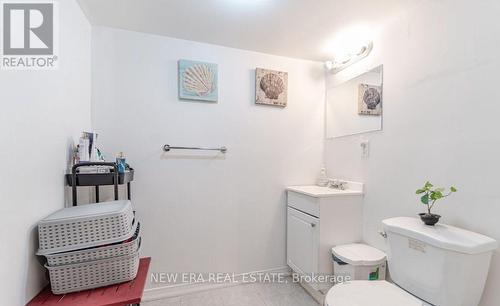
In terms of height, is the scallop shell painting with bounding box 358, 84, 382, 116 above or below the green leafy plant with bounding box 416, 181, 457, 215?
above

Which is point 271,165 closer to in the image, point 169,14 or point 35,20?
point 169,14

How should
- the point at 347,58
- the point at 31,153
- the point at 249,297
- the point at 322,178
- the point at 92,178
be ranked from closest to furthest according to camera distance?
1. the point at 31,153
2. the point at 92,178
3. the point at 249,297
4. the point at 347,58
5. the point at 322,178

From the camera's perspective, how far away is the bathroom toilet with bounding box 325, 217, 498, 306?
1.00 metres

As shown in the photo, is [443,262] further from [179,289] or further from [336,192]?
[179,289]

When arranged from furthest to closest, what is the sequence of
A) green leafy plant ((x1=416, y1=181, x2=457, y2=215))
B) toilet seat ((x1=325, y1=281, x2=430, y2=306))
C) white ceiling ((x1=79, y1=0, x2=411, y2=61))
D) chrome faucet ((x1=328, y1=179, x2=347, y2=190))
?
1. chrome faucet ((x1=328, y1=179, x2=347, y2=190))
2. white ceiling ((x1=79, y1=0, x2=411, y2=61))
3. green leafy plant ((x1=416, y1=181, x2=457, y2=215))
4. toilet seat ((x1=325, y1=281, x2=430, y2=306))

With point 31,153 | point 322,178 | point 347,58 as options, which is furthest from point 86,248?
point 347,58

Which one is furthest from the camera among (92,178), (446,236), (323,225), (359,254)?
(323,225)

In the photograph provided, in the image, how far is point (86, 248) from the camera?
3.17ft

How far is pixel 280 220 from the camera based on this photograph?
2180mm

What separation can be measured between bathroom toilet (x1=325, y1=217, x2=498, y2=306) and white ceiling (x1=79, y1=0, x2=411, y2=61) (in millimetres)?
1380

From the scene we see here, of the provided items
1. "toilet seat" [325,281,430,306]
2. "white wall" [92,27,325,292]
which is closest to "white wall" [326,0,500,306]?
"toilet seat" [325,281,430,306]

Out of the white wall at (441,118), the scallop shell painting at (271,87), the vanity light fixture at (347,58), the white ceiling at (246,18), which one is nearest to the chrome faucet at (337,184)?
the white wall at (441,118)

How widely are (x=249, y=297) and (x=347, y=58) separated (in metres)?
2.20

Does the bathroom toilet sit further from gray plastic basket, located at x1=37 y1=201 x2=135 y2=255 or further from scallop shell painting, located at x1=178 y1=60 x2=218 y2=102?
scallop shell painting, located at x1=178 y1=60 x2=218 y2=102
